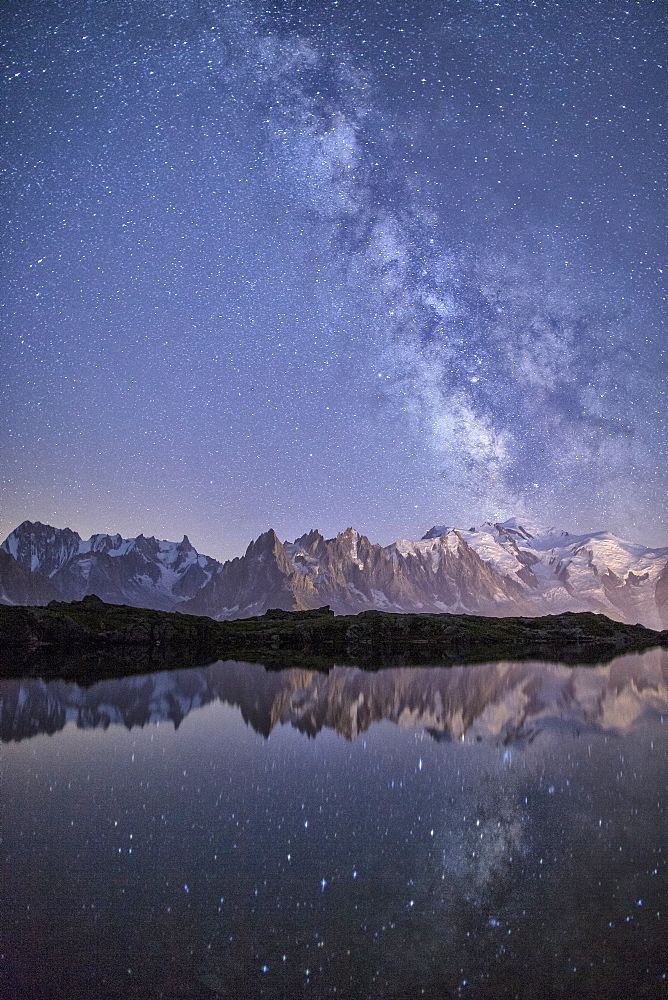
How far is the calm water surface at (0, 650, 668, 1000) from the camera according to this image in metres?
8.88

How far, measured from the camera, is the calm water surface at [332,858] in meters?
8.88

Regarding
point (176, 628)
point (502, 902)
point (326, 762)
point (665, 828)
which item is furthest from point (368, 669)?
point (176, 628)

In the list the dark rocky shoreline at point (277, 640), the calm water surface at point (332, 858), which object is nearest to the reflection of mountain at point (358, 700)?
the calm water surface at point (332, 858)

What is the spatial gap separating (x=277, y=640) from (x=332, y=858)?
9421 centimetres

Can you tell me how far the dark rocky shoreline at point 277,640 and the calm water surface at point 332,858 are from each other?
29537mm

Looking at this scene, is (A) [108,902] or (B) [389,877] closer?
(A) [108,902]

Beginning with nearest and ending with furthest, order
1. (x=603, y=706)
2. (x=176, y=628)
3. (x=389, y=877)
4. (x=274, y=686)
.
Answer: (x=389, y=877), (x=603, y=706), (x=274, y=686), (x=176, y=628)

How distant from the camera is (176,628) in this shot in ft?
332

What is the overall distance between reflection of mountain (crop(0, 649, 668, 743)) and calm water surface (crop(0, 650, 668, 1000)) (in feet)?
1.90

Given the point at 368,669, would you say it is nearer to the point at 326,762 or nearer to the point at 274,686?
the point at 274,686

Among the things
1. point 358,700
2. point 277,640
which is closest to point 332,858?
point 358,700

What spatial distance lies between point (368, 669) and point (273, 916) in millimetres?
48153

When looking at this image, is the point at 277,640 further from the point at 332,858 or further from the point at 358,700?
the point at 332,858

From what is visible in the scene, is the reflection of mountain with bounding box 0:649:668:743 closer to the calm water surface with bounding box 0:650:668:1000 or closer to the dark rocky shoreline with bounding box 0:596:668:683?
the calm water surface with bounding box 0:650:668:1000
